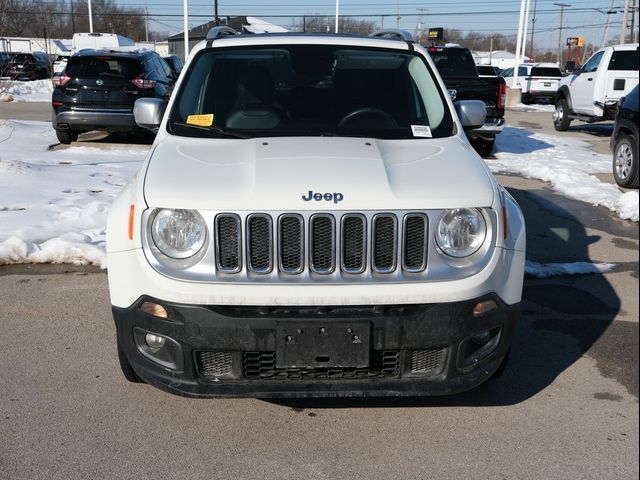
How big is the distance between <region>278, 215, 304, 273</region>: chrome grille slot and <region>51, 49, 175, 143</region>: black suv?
10082mm

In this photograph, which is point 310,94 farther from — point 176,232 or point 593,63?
point 593,63

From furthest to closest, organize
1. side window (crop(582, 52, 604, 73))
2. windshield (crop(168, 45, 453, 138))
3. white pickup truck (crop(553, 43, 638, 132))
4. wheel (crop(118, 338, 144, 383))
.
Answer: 1. side window (crop(582, 52, 604, 73))
2. white pickup truck (crop(553, 43, 638, 132))
3. windshield (crop(168, 45, 453, 138))
4. wheel (crop(118, 338, 144, 383))

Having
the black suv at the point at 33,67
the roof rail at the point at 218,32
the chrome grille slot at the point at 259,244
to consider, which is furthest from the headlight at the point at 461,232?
the black suv at the point at 33,67

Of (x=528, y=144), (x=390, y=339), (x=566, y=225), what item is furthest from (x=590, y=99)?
(x=390, y=339)

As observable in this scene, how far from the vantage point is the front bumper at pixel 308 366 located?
310 centimetres

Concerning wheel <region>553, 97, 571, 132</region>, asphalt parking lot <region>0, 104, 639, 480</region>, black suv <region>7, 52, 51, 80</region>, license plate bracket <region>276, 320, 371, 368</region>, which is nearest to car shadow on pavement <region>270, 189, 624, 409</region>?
asphalt parking lot <region>0, 104, 639, 480</region>

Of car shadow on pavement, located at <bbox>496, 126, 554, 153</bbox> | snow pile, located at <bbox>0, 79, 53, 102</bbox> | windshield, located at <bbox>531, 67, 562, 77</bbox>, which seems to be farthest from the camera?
windshield, located at <bbox>531, 67, 562, 77</bbox>

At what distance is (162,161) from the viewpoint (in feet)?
12.1

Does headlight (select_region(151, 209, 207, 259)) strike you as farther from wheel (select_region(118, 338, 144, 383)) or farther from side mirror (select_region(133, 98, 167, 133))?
side mirror (select_region(133, 98, 167, 133))

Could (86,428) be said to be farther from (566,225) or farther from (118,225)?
(566,225)

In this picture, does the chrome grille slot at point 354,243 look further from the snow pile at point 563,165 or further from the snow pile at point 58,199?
the snow pile at point 563,165

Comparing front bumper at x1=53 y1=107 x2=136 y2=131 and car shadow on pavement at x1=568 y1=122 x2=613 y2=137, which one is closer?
front bumper at x1=53 y1=107 x2=136 y2=131

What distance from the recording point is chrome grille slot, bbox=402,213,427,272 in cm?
321

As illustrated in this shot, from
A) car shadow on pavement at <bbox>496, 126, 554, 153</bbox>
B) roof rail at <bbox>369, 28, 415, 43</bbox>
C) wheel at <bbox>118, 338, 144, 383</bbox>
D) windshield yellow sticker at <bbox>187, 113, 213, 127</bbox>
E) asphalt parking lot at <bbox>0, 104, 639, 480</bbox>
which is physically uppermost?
roof rail at <bbox>369, 28, 415, 43</bbox>
